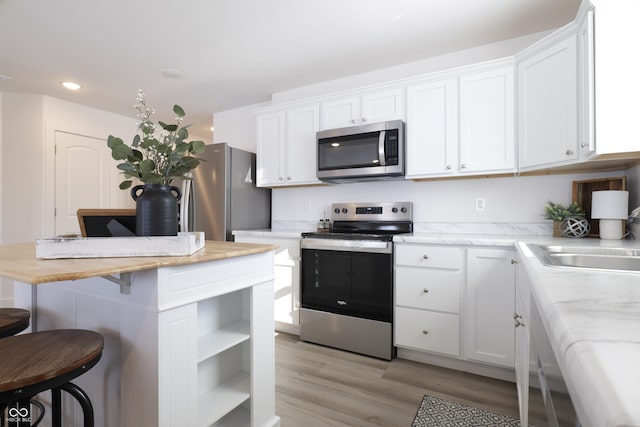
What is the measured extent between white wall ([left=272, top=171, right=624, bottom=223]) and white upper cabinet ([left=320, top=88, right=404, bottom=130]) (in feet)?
2.01

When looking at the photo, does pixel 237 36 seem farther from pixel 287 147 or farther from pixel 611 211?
pixel 611 211

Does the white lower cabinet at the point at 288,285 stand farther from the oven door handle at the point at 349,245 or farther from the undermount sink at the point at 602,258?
the undermount sink at the point at 602,258

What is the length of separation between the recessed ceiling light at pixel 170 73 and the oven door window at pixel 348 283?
2.16 m

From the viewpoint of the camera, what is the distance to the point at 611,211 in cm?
195

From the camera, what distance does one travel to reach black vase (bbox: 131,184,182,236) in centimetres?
123

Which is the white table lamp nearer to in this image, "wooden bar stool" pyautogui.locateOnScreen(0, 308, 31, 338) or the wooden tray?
the wooden tray

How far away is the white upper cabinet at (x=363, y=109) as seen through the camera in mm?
2762

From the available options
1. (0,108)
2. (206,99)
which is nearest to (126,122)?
(0,108)

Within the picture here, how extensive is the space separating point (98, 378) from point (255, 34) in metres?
2.40

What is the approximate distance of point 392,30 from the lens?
8.03 feet

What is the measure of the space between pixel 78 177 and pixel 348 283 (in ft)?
12.7

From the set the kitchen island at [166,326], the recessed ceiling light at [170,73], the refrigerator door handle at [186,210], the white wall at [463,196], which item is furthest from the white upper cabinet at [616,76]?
the refrigerator door handle at [186,210]

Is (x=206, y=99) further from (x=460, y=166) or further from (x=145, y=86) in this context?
→ (x=460, y=166)

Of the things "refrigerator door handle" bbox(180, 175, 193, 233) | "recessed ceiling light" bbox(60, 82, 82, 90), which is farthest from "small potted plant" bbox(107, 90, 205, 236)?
"recessed ceiling light" bbox(60, 82, 82, 90)
